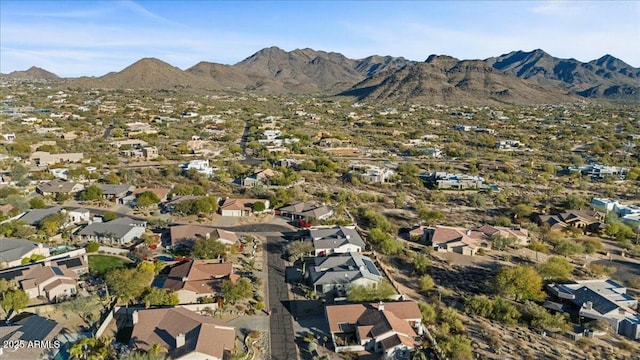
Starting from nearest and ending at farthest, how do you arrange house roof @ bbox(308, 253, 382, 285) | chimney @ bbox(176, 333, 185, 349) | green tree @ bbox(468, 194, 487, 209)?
1. chimney @ bbox(176, 333, 185, 349)
2. house roof @ bbox(308, 253, 382, 285)
3. green tree @ bbox(468, 194, 487, 209)

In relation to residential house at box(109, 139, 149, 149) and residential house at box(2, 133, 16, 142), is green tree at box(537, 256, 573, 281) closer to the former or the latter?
residential house at box(109, 139, 149, 149)

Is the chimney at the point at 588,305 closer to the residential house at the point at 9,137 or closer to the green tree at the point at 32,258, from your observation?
the green tree at the point at 32,258

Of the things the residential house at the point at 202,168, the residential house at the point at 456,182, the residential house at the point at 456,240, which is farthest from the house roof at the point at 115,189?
the residential house at the point at 456,182

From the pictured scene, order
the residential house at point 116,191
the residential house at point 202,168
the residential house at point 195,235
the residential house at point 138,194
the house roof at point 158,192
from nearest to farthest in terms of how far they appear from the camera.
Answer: the residential house at point 195,235 < the residential house at point 138,194 < the house roof at point 158,192 < the residential house at point 116,191 < the residential house at point 202,168

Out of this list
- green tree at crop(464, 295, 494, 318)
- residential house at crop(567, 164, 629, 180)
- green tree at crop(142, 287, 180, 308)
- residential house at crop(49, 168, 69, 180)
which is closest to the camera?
green tree at crop(142, 287, 180, 308)

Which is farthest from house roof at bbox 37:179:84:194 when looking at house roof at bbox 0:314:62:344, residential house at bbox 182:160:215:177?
house roof at bbox 0:314:62:344

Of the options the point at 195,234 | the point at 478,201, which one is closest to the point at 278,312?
the point at 195,234
